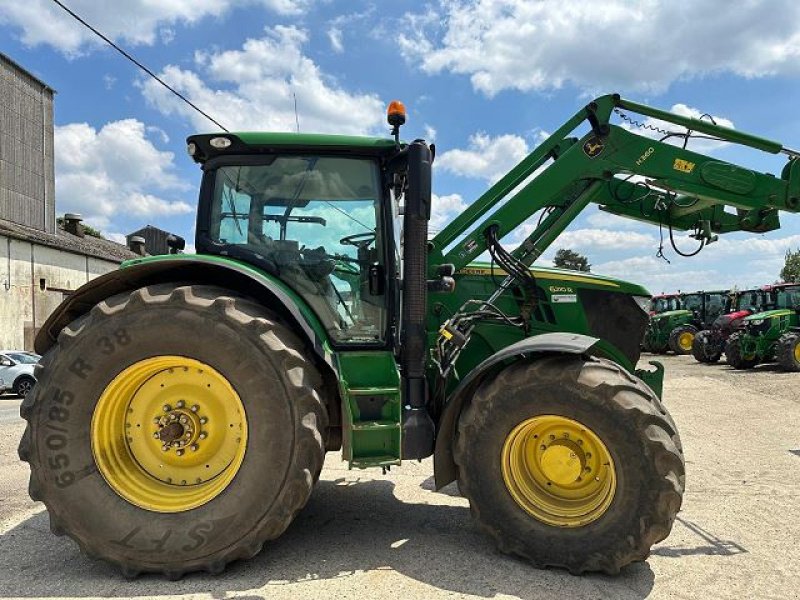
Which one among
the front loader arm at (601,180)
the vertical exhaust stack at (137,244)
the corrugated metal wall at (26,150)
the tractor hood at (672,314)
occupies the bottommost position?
the tractor hood at (672,314)

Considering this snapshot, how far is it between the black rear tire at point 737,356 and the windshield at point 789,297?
8.98 ft

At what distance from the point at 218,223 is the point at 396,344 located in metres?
1.42

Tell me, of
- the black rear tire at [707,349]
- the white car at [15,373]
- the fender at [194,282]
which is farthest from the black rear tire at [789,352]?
the white car at [15,373]

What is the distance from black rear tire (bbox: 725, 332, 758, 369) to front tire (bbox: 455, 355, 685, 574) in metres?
15.5

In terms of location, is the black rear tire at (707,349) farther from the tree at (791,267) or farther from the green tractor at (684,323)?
the tree at (791,267)

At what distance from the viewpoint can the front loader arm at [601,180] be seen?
14.8 feet

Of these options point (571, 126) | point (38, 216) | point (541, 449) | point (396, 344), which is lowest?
point (541, 449)

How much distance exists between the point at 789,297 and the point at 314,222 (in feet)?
64.6

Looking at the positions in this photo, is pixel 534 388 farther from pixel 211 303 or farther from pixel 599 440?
pixel 211 303

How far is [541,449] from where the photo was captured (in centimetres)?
352

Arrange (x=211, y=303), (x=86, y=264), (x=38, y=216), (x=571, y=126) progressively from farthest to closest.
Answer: (x=38, y=216) → (x=86, y=264) → (x=571, y=126) → (x=211, y=303)

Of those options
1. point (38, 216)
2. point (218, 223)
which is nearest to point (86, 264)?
point (38, 216)

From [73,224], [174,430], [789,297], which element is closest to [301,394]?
[174,430]

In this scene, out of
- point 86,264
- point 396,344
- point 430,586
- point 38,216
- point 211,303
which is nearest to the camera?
point 430,586
